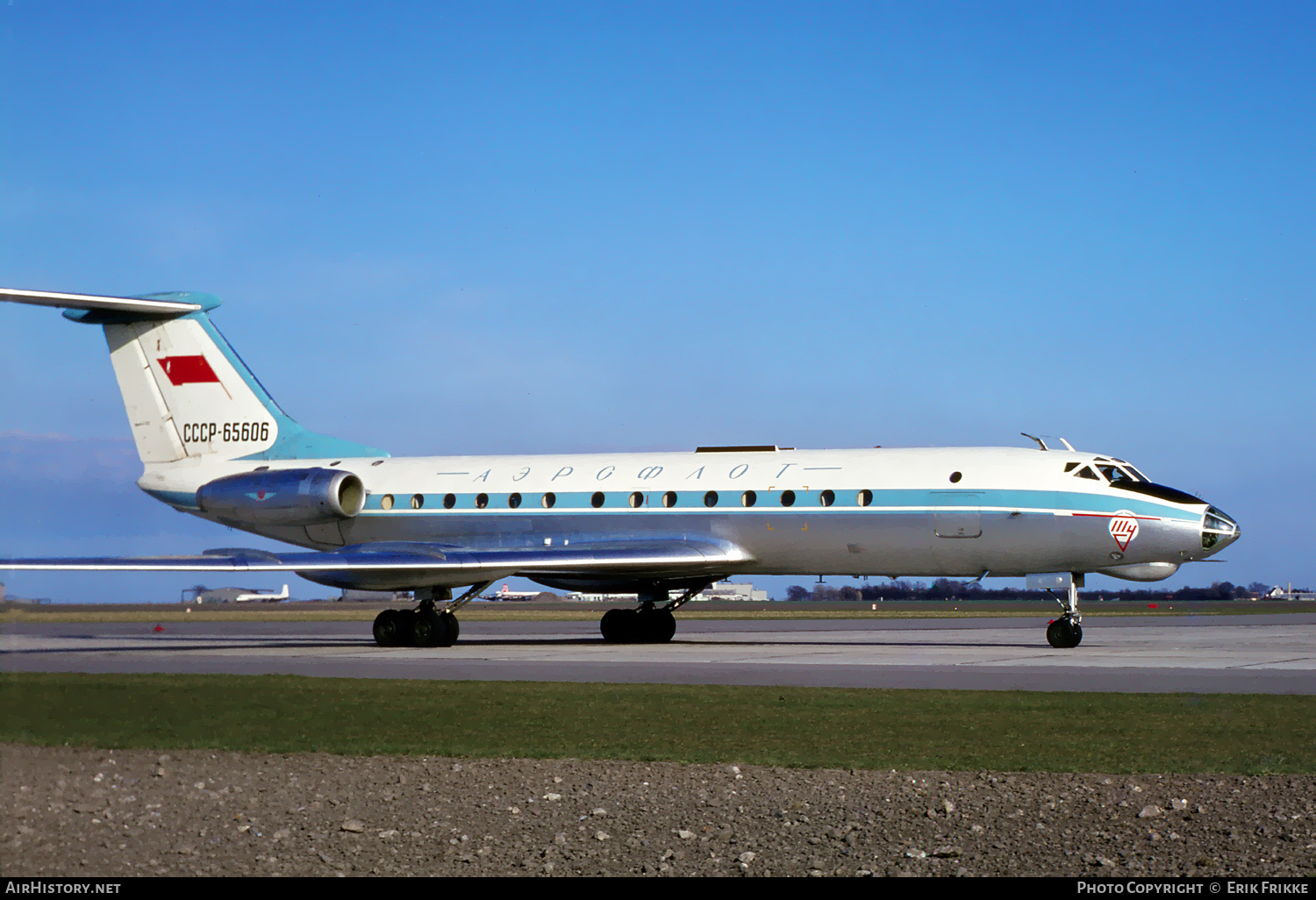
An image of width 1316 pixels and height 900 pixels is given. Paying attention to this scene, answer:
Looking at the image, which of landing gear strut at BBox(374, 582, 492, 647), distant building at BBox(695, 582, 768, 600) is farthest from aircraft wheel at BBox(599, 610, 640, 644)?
distant building at BBox(695, 582, 768, 600)

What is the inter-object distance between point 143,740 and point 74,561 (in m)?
7.61

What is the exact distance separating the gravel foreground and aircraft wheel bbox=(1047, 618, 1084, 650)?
16261 mm

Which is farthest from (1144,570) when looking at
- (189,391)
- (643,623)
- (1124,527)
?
(189,391)

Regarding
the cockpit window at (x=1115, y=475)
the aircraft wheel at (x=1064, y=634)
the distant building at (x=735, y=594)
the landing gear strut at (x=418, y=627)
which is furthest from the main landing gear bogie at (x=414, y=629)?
the distant building at (x=735, y=594)

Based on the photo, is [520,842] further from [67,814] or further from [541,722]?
[541,722]

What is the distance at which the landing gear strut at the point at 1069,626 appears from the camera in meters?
25.2

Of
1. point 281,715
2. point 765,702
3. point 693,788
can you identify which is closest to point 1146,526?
point 765,702

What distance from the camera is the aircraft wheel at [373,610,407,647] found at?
89.7ft

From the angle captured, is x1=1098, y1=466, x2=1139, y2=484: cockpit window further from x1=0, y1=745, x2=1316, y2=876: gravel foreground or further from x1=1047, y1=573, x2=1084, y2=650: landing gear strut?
x1=0, y1=745, x2=1316, y2=876: gravel foreground

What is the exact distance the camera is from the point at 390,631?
27.4 meters

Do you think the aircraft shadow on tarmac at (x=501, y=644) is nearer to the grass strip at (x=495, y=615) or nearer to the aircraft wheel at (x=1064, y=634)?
the aircraft wheel at (x=1064, y=634)

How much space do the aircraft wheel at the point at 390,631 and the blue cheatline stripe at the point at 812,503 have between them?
3.31 metres

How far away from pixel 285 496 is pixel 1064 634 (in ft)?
56.7

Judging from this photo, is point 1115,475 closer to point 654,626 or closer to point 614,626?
point 654,626
